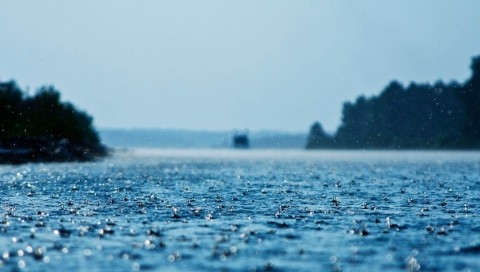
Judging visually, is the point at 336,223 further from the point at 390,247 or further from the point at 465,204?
the point at 465,204

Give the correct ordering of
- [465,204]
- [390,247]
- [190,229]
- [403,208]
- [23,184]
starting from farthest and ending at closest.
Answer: [23,184] → [465,204] → [403,208] → [190,229] → [390,247]

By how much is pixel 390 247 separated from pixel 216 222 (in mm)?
11990

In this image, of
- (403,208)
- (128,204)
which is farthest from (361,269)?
(128,204)

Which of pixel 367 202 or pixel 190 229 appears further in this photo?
pixel 367 202

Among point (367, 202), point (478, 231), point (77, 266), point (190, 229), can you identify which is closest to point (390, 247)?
point (478, 231)

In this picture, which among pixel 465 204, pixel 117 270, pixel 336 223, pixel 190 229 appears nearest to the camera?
pixel 117 270

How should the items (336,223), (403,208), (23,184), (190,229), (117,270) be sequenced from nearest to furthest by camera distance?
(117,270) → (190,229) → (336,223) → (403,208) → (23,184)

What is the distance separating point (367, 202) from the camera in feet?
182

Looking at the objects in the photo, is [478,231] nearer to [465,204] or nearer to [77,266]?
[465,204]

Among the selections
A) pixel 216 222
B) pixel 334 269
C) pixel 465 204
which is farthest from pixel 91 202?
pixel 334 269

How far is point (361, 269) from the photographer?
27281 mm

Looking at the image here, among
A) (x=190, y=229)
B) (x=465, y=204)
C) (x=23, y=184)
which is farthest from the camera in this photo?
(x=23, y=184)

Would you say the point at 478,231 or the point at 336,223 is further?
the point at 336,223

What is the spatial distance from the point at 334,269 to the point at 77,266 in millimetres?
9409
